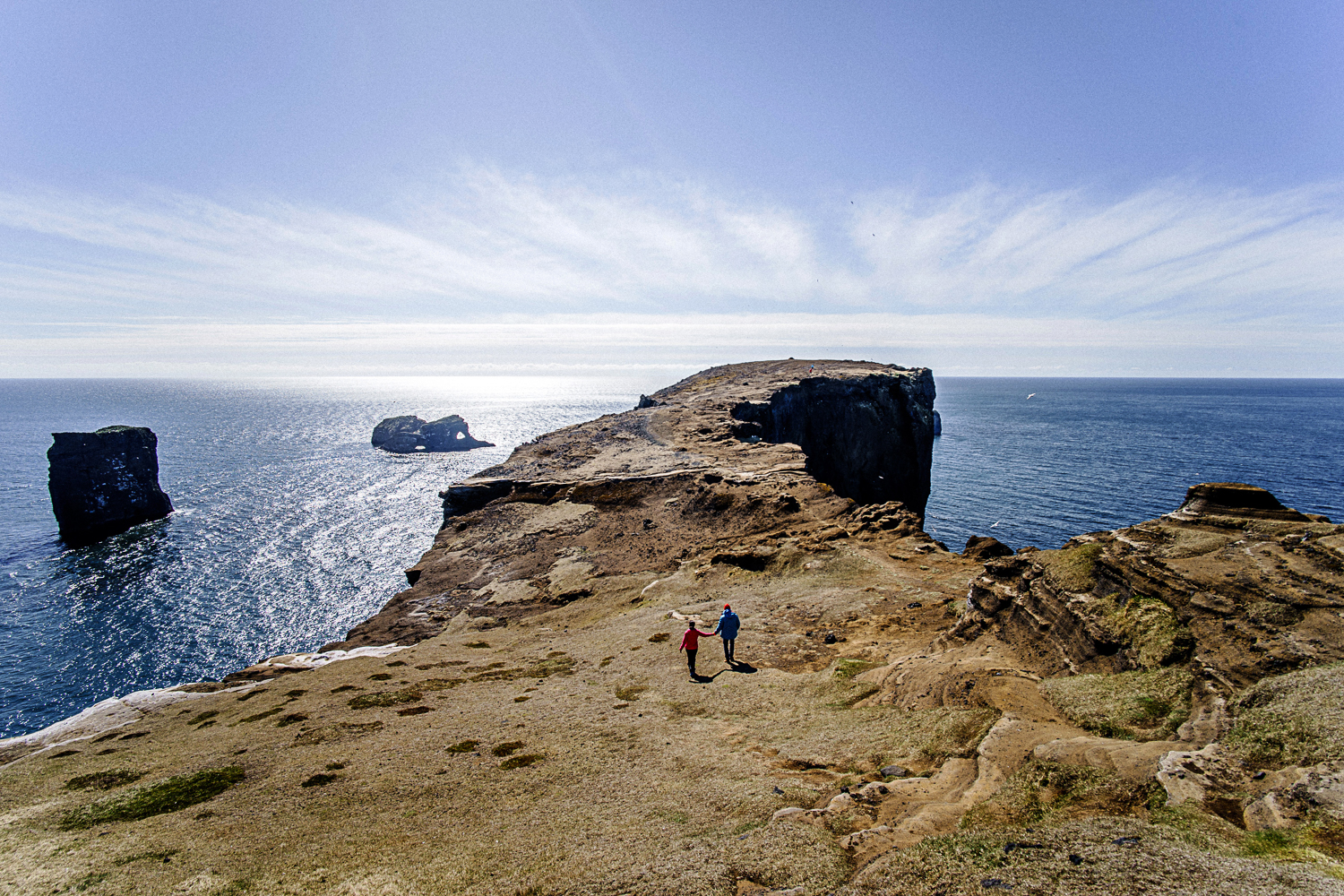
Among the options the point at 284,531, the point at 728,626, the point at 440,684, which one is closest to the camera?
the point at 728,626

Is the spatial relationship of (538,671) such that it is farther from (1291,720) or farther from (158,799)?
(1291,720)

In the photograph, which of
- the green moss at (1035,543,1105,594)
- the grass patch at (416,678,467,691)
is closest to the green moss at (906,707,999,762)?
the green moss at (1035,543,1105,594)

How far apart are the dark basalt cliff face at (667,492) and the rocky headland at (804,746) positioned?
350cm

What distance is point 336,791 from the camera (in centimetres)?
1269

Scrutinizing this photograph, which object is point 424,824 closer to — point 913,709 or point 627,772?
point 627,772

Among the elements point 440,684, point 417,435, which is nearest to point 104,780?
point 440,684

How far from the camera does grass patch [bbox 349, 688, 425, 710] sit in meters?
18.3

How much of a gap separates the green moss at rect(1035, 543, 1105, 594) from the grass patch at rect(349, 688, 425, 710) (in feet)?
62.0

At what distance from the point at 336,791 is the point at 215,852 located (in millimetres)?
2350

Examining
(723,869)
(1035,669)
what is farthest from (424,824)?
(1035,669)

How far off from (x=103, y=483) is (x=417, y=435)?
80233mm

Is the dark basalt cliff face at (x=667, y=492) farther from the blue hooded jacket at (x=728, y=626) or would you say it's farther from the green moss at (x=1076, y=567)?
the green moss at (x=1076, y=567)

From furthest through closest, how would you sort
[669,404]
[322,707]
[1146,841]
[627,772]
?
[669,404] → [322,707] → [627,772] → [1146,841]

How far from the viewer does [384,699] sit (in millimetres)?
18656
